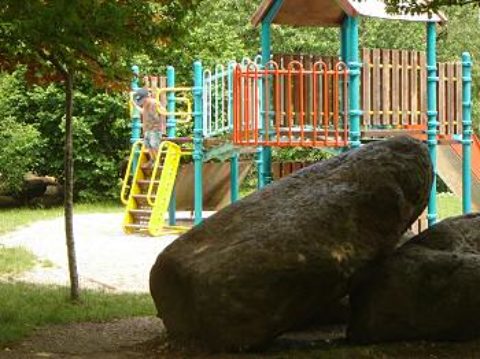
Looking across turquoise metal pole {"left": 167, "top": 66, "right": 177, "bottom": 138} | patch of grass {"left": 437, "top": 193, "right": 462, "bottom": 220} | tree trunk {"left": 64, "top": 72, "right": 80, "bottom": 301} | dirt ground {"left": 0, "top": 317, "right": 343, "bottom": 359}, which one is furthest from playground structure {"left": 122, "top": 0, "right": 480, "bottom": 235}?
dirt ground {"left": 0, "top": 317, "right": 343, "bottom": 359}

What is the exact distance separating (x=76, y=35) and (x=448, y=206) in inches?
760

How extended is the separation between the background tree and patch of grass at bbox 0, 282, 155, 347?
31 cm

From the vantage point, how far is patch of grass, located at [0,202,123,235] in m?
18.3

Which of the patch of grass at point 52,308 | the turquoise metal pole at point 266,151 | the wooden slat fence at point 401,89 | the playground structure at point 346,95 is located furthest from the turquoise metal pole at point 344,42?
the patch of grass at point 52,308

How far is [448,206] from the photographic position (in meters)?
24.9

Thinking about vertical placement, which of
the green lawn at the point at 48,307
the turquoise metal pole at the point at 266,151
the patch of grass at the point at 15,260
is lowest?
the patch of grass at the point at 15,260

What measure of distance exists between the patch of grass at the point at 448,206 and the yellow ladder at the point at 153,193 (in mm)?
6866

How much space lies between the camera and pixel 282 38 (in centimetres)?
3175

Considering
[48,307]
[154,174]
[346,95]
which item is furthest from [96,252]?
[48,307]

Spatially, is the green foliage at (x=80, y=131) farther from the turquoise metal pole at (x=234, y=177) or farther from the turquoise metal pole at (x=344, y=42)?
the turquoise metal pole at (x=344, y=42)

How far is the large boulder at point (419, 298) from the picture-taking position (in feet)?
20.2

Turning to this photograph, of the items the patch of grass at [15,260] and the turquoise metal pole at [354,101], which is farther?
the turquoise metal pole at [354,101]

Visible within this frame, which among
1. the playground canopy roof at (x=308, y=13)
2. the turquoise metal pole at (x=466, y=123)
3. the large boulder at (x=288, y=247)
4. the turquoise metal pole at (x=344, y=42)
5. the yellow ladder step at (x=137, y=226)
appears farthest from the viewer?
the yellow ladder step at (x=137, y=226)

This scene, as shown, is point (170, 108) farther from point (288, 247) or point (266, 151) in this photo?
point (288, 247)
